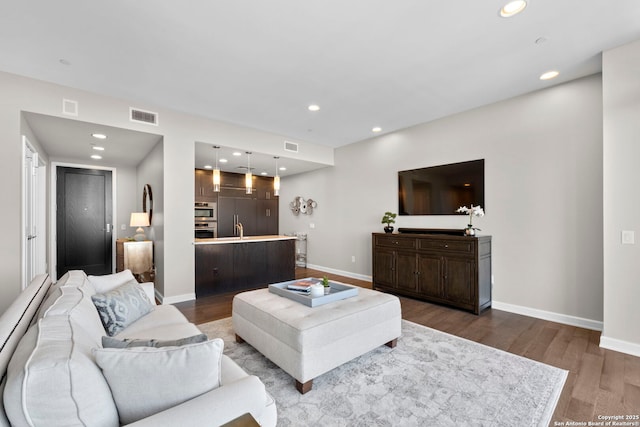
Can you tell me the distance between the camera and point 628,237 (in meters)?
2.70

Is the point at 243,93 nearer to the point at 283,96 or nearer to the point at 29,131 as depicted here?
the point at 283,96

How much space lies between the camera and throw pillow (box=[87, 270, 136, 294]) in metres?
2.43

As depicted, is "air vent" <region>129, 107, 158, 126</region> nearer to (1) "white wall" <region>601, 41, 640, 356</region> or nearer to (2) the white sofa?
(2) the white sofa

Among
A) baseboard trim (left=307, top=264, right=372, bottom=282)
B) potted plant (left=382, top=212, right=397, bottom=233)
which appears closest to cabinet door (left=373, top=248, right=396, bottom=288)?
potted plant (left=382, top=212, right=397, bottom=233)

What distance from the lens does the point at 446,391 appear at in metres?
2.11

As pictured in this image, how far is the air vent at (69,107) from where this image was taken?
3.41m

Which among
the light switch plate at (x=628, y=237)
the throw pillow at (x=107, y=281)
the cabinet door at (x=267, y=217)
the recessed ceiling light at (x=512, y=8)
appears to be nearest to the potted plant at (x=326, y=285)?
the throw pillow at (x=107, y=281)

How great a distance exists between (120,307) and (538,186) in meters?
4.61

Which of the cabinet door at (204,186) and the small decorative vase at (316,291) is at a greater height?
the cabinet door at (204,186)

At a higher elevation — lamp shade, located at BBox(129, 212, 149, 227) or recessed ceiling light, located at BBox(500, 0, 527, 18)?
recessed ceiling light, located at BBox(500, 0, 527, 18)

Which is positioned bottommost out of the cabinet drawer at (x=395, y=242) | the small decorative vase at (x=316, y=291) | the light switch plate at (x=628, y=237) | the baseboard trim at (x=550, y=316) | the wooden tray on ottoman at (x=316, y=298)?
the baseboard trim at (x=550, y=316)

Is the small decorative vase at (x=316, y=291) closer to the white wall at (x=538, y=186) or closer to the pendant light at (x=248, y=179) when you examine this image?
the pendant light at (x=248, y=179)

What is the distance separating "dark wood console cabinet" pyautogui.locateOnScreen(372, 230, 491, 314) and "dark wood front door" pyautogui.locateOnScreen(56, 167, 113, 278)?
579cm

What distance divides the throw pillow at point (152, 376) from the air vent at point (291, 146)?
15.7 feet
